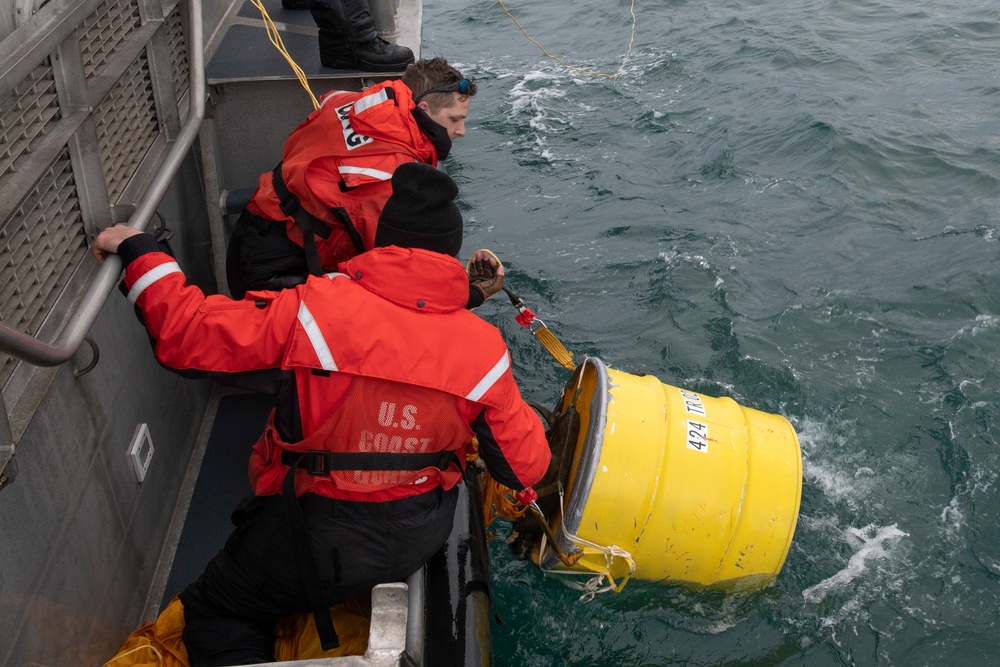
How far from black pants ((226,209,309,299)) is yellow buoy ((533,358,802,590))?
1463mm

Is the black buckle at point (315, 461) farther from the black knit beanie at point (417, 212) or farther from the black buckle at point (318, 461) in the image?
the black knit beanie at point (417, 212)

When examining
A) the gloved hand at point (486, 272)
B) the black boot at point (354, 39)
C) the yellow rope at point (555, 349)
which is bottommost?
the yellow rope at point (555, 349)

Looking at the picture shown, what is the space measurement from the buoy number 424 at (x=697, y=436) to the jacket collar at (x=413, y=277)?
1.34 m

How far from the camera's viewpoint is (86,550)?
9.63ft

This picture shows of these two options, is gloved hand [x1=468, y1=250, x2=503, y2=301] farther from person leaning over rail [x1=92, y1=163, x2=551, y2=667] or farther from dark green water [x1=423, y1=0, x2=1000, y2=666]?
dark green water [x1=423, y1=0, x2=1000, y2=666]

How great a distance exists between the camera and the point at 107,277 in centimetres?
253

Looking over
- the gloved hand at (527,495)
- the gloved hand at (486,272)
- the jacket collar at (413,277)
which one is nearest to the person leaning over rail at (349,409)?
the jacket collar at (413,277)

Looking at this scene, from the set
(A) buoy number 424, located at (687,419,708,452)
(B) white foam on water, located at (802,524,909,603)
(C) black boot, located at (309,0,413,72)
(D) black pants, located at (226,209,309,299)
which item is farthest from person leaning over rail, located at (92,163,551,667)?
(C) black boot, located at (309,0,413,72)

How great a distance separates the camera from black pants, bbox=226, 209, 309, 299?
3.82 metres

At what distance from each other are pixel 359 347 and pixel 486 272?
1.54 metres

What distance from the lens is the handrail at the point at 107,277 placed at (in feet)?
6.61

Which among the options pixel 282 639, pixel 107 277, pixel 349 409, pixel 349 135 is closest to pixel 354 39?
pixel 349 135

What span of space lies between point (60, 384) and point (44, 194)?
616mm

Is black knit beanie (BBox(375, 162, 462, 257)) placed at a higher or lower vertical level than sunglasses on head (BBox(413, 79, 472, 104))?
higher
